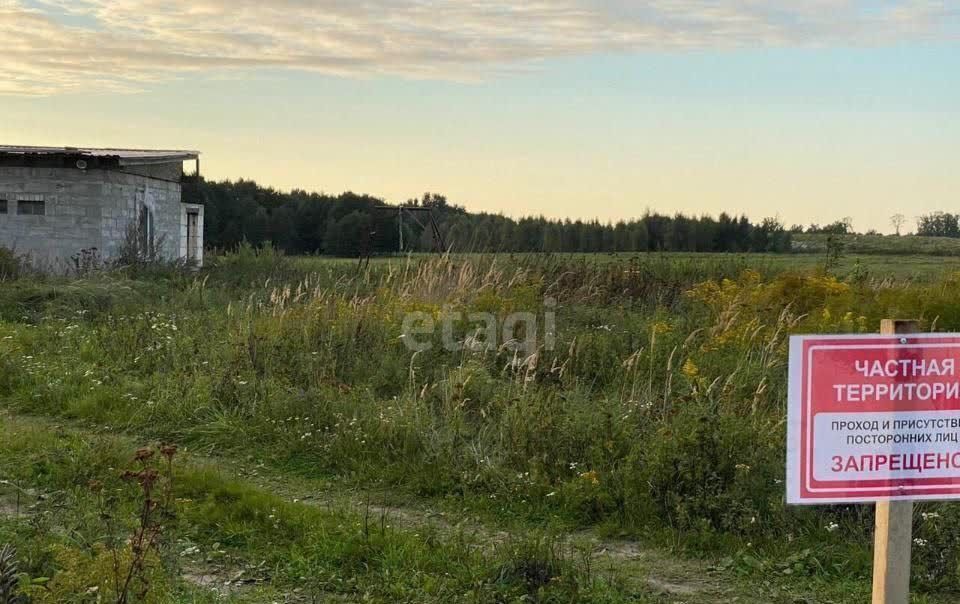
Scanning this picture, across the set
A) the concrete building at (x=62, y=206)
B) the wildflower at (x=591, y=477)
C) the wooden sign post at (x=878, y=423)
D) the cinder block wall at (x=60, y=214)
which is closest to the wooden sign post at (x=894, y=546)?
the wooden sign post at (x=878, y=423)

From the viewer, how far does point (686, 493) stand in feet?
18.6

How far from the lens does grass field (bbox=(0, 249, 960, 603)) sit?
4.68 metres

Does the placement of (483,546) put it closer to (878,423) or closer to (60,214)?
(878,423)

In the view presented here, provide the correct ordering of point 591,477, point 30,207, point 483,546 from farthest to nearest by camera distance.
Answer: point 30,207
point 591,477
point 483,546

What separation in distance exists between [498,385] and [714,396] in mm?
1807

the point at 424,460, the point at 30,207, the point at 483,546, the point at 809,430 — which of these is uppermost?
the point at 30,207

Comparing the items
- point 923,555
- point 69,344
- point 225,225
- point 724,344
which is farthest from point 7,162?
point 225,225

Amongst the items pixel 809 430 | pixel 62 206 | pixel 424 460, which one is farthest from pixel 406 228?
pixel 809 430

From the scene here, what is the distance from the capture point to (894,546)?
296cm

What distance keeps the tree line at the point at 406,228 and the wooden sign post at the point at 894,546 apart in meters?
11.5

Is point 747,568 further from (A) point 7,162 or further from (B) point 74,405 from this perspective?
(A) point 7,162

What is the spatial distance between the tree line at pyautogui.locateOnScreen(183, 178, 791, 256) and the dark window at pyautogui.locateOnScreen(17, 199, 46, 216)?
6.69 metres

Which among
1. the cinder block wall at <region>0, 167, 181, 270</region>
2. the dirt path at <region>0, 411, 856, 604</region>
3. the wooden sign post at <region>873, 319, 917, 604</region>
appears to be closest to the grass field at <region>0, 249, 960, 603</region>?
the dirt path at <region>0, 411, 856, 604</region>

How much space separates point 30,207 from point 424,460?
18144 mm
